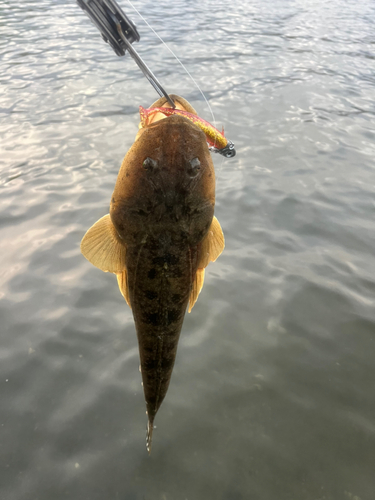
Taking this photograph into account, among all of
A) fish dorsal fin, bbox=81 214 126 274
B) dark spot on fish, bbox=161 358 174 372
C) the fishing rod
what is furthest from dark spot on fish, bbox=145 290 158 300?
the fishing rod

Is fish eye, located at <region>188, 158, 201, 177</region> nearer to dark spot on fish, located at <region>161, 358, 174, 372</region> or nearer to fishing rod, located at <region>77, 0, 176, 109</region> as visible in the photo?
fishing rod, located at <region>77, 0, 176, 109</region>

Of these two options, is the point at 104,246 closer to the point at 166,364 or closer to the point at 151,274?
the point at 151,274

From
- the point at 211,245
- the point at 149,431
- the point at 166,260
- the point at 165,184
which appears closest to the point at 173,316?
the point at 166,260

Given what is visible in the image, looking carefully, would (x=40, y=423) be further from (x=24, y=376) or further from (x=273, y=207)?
(x=273, y=207)

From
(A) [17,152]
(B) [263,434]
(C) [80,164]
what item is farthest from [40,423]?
(A) [17,152]

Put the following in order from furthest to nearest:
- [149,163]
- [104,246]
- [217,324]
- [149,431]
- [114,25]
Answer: [217,324] < [149,431] < [114,25] < [104,246] < [149,163]
